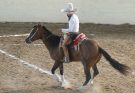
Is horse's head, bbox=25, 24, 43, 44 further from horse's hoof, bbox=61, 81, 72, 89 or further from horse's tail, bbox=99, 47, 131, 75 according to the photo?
horse's tail, bbox=99, 47, 131, 75

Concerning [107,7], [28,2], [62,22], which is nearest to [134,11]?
[107,7]

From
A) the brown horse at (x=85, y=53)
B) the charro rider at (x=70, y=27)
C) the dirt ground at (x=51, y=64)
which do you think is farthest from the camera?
the dirt ground at (x=51, y=64)

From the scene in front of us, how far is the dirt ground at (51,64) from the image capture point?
10.5 m

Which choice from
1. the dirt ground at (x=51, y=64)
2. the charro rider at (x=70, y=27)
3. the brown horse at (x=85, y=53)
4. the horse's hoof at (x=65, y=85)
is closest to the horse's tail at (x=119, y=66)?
the brown horse at (x=85, y=53)

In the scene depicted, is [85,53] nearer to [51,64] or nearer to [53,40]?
[53,40]

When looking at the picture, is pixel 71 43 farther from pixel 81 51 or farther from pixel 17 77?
pixel 17 77

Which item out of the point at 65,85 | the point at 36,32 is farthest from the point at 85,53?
the point at 36,32

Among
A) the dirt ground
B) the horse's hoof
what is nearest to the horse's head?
the dirt ground

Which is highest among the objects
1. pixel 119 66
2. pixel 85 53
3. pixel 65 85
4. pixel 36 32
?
pixel 36 32

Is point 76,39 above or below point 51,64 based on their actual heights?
above

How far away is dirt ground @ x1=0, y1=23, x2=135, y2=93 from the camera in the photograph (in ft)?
34.6

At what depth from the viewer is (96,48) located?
10.2 metres

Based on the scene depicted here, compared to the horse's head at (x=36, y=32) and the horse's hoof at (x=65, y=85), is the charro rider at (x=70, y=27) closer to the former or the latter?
the horse's hoof at (x=65, y=85)

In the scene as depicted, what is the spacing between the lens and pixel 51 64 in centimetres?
1272
